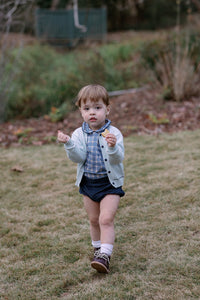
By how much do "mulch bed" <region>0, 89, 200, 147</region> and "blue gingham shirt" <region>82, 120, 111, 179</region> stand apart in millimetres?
3106

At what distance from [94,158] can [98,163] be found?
47 mm

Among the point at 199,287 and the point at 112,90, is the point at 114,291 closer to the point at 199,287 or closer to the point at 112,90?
the point at 199,287

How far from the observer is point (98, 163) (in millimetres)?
2750

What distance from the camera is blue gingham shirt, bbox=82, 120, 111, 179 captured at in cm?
275

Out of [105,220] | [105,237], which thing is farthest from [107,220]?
[105,237]

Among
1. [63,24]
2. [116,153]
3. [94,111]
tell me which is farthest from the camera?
[63,24]

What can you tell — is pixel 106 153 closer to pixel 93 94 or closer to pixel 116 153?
pixel 116 153

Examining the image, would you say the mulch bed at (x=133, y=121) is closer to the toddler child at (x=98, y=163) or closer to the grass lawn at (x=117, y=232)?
the grass lawn at (x=117, y=232)

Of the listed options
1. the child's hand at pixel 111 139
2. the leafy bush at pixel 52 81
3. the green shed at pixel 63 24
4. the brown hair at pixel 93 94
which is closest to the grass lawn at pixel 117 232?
the child's hand at pixel 111 139

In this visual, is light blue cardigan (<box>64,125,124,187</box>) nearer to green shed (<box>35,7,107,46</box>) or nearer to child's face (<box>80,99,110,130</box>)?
Answer: child's face (<box>80,99,110,130</box>)

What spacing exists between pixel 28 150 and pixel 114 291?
12.5 ft

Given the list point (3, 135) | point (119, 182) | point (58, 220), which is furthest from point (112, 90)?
point (119, 182)

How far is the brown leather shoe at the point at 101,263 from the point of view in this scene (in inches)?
102

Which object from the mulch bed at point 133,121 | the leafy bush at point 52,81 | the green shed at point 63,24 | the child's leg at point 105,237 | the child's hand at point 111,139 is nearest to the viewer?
the child's hand at point 111,139
